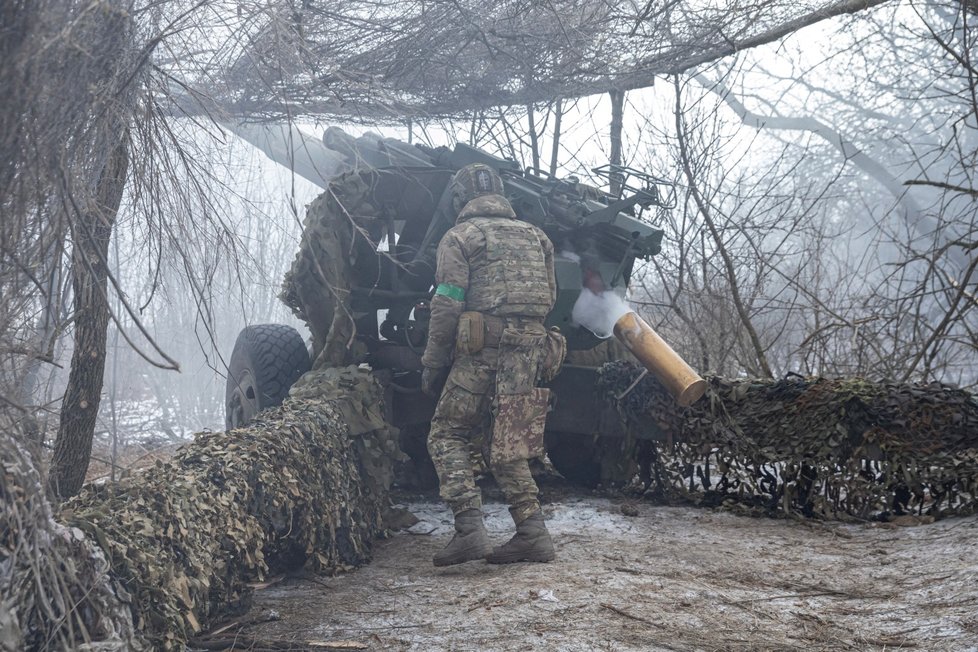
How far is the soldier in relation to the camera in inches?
207

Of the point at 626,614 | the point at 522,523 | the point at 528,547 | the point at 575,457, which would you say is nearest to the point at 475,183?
the point at 522,523

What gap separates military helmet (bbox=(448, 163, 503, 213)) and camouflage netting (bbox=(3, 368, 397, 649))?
1.25 m

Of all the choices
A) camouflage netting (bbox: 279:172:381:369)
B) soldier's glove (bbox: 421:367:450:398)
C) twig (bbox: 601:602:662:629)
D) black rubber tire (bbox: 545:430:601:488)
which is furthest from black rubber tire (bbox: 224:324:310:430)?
twig (bbox: 601:602:662:629)

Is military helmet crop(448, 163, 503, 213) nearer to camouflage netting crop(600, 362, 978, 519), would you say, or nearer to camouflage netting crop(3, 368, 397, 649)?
camouflage netting crop(3, 368, 397, 649)

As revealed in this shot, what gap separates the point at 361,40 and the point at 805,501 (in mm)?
4095

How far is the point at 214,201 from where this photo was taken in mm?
3781

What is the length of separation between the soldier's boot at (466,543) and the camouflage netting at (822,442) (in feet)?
5.35

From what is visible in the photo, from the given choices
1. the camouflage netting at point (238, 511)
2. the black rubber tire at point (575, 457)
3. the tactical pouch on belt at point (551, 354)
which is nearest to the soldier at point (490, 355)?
the tactical pouch on belt at point (551, 354)

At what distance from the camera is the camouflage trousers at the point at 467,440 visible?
519cm

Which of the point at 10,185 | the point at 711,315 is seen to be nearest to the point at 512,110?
the point at 711,315

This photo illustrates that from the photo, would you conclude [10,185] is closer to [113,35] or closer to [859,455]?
[113,35]

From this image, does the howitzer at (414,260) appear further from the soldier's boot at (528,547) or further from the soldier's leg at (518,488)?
the soldier's boot at (528,547)

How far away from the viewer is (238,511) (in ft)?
13.0

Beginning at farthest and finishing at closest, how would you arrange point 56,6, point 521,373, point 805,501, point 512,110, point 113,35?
point 512,110
point 805,501
point 521,373
point 113,35
point 56,6
